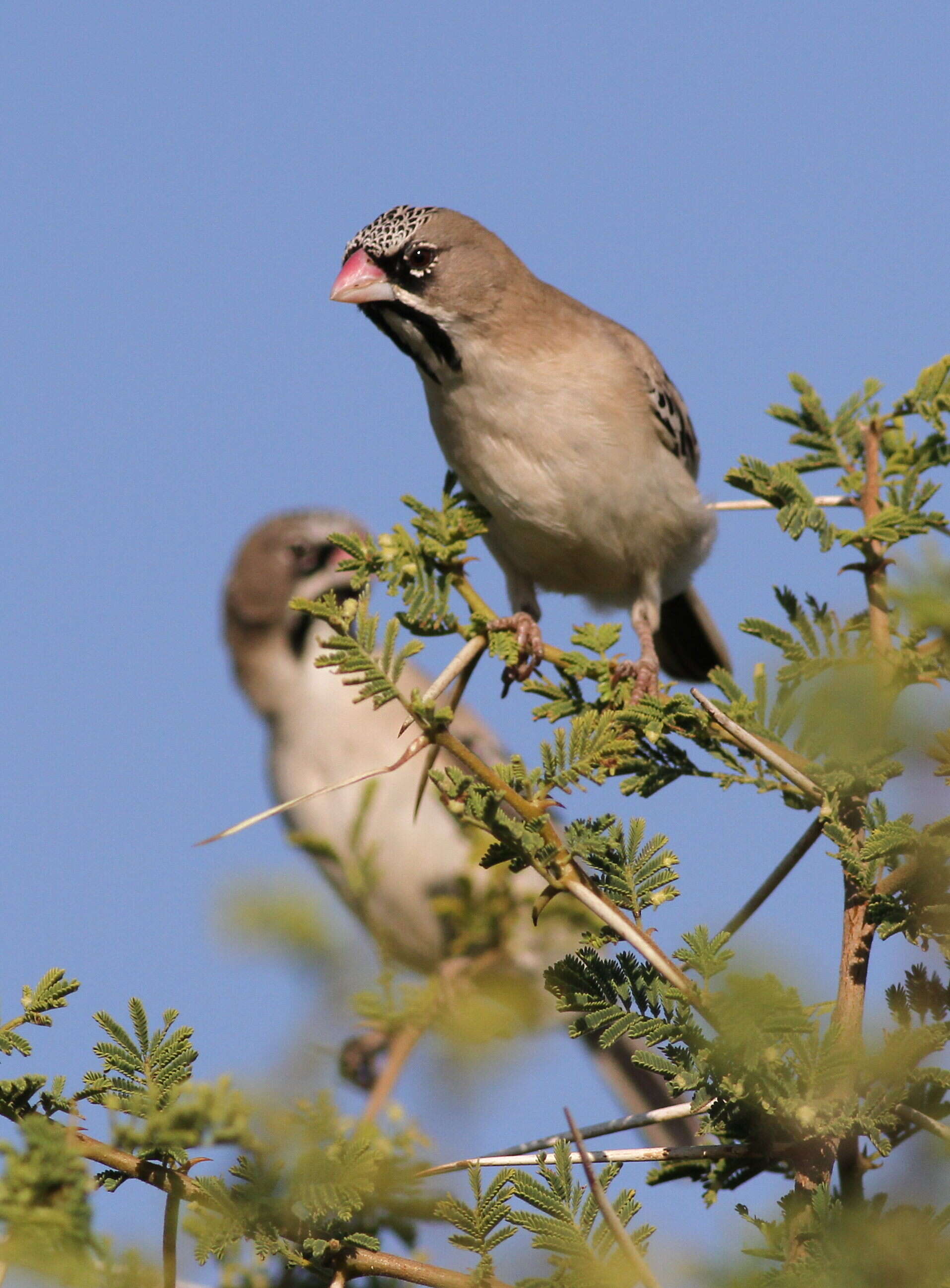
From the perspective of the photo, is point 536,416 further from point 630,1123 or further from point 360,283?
point 630,1123

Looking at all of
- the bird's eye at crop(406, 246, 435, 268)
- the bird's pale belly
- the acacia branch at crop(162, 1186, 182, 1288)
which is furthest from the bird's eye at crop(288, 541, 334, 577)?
the acacia branch at crop(162, 1186, 182, 1288)

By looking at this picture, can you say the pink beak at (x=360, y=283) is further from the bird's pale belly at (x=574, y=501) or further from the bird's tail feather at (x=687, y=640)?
the bird's tail feather at (x=687, y=640)

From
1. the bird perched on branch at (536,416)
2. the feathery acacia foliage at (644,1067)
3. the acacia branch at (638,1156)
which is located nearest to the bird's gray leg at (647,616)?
the bird perched on branch at (536,416)

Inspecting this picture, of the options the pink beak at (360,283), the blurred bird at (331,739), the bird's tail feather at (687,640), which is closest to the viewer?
the pink beak at (360,283)

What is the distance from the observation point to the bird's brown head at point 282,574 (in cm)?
1018

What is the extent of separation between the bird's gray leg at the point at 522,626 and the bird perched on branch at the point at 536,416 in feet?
0.04

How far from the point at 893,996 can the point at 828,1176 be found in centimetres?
33

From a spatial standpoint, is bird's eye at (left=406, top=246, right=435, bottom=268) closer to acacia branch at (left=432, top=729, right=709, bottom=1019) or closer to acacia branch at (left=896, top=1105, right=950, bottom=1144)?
acacia branch at (left=432, top=729, right=709, bottom=1019)

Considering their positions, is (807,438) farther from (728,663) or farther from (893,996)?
(728,663)

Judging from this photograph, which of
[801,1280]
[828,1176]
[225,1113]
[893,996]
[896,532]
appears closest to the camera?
[801,1280]

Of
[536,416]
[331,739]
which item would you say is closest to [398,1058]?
[536,416]

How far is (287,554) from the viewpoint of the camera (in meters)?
10.2

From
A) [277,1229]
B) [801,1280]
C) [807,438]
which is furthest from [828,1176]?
[807,438]

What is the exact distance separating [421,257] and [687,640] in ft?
7.91
